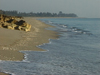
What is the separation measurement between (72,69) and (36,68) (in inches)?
58.3

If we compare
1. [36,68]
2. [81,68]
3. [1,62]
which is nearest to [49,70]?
[36,68]

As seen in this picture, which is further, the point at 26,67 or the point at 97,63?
the point at 97,63

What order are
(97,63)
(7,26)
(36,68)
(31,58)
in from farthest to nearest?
(7,26)
(31,58)
(97,63)
(36,68)

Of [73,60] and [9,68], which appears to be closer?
[9,68]

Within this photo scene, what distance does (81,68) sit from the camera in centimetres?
871

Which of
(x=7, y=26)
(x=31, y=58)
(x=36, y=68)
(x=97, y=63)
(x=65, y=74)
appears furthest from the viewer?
(x=7, y=26)

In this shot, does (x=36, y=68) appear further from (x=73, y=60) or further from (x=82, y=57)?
(x=82, y=57)

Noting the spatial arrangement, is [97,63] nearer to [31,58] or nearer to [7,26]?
[31,58]

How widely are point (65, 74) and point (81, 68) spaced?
4.04 ft

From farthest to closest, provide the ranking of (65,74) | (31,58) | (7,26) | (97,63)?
(7,26), (31,58), (97,63), (65,74)

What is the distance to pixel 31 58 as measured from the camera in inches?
407

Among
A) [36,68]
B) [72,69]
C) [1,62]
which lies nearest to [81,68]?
[72,69]

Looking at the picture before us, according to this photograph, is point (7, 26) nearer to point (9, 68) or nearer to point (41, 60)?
point (41, 60)

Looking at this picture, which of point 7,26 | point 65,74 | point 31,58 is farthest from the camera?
point 7,26
